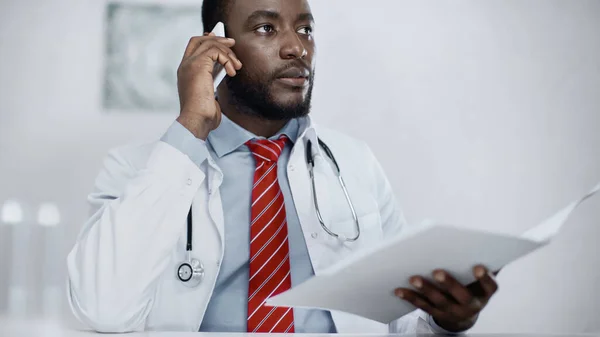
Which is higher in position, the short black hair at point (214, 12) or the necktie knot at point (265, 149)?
the short black hair at point (214, 12)

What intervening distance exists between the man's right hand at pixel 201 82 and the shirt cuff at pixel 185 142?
26 millimetres

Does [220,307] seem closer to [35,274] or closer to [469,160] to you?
[35,274]

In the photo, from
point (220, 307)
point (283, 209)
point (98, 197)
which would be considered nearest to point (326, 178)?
point (283, 209)

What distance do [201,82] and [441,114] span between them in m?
1.15

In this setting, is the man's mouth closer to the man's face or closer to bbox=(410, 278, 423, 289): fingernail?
the man's face

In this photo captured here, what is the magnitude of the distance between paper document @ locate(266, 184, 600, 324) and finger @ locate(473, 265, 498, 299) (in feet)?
0.03

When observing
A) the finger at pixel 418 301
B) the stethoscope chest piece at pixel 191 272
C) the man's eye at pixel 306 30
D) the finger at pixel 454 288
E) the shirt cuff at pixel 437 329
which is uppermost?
the man's eye at pixel 306 30

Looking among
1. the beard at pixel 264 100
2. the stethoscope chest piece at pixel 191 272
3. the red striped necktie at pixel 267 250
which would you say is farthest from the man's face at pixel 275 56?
the stethoscope chest piece at pixel 191 272

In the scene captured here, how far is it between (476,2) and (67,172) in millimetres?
1616

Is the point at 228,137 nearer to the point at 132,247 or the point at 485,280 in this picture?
the point at 132,247

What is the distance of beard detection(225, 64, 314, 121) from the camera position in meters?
1.69

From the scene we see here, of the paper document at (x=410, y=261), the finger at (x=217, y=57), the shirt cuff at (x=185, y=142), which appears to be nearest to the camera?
the paper document at (x=410, y=261)

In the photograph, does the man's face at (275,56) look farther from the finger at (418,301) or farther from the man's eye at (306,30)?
the finger at (418,301)

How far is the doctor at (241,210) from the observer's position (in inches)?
49.1
